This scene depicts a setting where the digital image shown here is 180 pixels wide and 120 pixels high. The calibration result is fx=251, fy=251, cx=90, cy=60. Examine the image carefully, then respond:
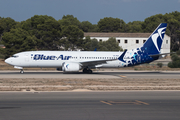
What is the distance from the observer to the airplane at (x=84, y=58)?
34.3 m

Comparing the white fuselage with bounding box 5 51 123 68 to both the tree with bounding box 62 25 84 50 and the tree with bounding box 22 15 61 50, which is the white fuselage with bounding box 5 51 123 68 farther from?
the tree with bounding box 22 15 61 50

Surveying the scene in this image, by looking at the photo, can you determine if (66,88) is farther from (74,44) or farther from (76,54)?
(74,44)

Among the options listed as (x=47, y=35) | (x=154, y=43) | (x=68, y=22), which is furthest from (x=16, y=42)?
(x=68, y=22)

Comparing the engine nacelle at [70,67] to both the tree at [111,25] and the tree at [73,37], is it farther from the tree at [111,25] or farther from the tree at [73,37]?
the tree at [111,25]

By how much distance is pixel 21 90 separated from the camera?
1980 cm

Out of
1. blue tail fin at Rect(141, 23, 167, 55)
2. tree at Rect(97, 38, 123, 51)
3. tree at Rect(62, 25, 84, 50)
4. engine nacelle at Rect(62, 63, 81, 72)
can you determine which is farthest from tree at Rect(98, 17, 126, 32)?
engine nacelle at Rect(62, 63, 81, 72)

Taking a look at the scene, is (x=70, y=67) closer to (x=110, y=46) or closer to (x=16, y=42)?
(x=16, y=42)

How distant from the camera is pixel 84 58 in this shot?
3581 cm
